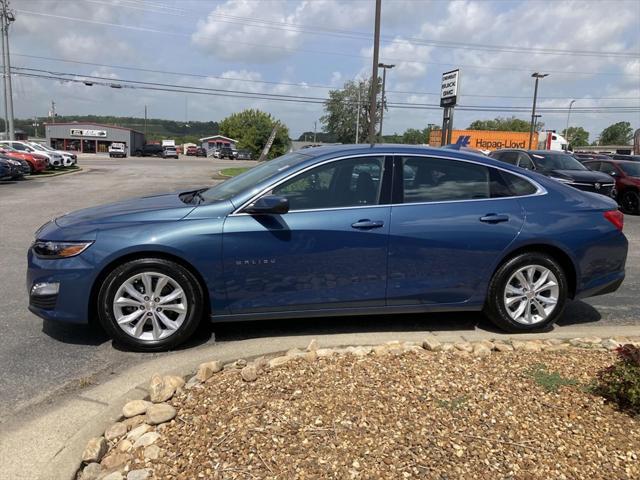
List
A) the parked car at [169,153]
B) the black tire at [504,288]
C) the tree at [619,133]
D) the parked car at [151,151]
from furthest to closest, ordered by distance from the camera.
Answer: the tree at [619,133] → the parked car at [151,151] → the parked car at [169,153] → the black tire at [504,288]

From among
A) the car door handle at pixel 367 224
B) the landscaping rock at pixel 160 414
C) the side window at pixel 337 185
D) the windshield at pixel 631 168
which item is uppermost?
the windshield at pixel 631 168

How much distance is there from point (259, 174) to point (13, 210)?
34.2 feet

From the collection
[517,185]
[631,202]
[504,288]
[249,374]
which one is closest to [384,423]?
[249,374]

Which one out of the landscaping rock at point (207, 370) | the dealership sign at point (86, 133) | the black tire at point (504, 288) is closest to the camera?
the landscaping rock at point (207, 370)

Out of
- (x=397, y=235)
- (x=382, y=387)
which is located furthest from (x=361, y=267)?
(x=382, y=387)

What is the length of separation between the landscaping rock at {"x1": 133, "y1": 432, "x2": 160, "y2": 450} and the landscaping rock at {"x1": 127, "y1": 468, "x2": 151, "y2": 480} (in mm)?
211

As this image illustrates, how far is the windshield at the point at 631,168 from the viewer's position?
15617 millimetres

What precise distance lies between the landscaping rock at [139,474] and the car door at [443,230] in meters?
2.37

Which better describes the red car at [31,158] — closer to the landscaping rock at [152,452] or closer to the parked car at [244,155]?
the landscaping rock at [152,452]

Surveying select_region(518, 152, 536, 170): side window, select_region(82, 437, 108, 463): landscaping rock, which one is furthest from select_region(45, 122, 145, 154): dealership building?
select_region(82, 437, 108, 463): landscaping rock

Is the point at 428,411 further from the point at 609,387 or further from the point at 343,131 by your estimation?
the point at 343,131

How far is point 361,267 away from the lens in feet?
13.7

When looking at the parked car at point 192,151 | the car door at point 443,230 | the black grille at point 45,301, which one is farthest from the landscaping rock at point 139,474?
the parked car at point 192,151

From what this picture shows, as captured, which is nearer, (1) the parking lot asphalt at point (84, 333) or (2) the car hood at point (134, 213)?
(1) the parking lot asphalt at point (84, 333)
